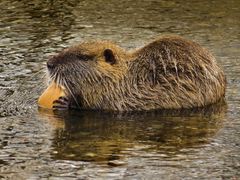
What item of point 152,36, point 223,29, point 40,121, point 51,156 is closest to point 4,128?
point 40,121

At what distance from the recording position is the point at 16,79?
742 cm

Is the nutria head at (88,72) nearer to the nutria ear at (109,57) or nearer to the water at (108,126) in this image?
the nutria ear at (109,57)

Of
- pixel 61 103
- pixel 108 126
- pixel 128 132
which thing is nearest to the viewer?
pixel 128 132

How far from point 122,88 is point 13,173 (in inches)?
76.7

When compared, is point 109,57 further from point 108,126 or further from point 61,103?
point 108,126

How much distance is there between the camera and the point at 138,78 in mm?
6836

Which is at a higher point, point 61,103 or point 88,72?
point 88,72

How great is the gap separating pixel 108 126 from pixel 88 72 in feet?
2.41

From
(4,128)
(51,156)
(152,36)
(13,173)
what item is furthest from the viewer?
(152,36)

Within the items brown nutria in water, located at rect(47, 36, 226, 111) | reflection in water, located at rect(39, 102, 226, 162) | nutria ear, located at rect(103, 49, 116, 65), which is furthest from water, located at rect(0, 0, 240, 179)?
nutria ear, located at rect(103, 49, 116, 65)

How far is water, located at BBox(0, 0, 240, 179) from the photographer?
5.14m

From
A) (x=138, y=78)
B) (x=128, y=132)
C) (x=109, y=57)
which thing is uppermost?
(x=109, y=57)

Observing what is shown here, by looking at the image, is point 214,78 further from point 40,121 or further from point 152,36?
point 152,36

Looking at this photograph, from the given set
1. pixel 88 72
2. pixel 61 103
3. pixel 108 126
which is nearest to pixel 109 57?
pixel 88 72
